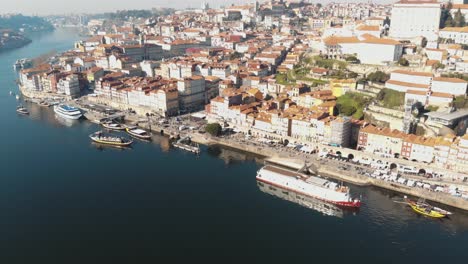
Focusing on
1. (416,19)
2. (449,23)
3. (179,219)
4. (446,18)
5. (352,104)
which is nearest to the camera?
(179,219)

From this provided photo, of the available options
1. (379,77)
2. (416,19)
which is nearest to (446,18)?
(416,19)

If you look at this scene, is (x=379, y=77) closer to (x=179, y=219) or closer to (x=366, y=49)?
(x=366, y=49)

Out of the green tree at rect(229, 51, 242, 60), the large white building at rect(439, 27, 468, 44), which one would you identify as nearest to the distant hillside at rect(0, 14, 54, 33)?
the green tree at rect(229, 51, 242, 60)

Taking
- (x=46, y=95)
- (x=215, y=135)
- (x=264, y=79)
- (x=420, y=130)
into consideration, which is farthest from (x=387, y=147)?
(x=46, y=95)

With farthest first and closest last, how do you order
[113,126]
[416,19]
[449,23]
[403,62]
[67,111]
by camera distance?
1. [449,23]
2. [416,19]
3. [67,111]
4. [403,62]
5. [113,126]

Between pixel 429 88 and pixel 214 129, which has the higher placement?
pixel 429 88

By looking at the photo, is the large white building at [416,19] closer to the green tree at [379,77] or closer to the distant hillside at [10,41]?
the green tree at [379,77]
